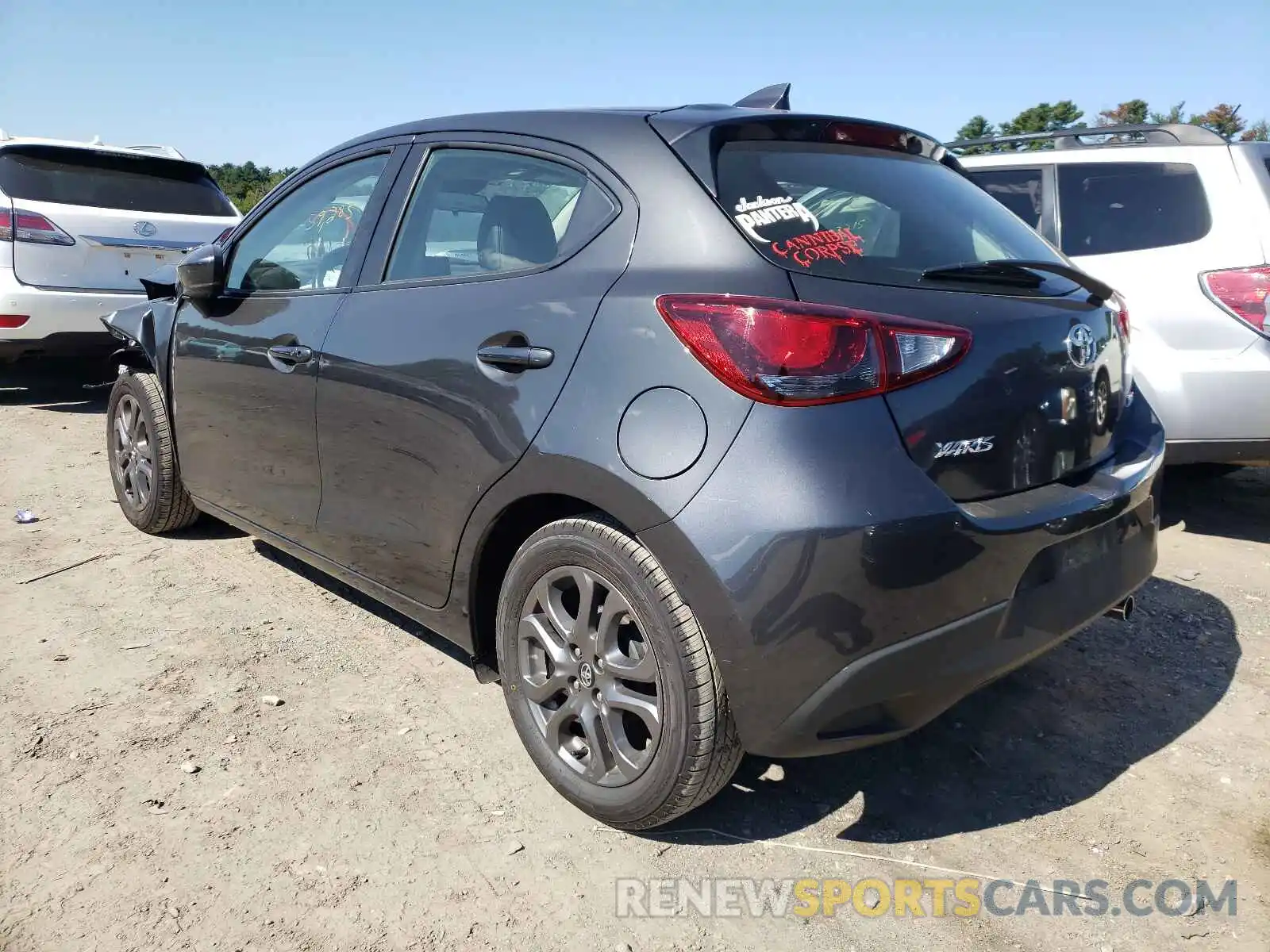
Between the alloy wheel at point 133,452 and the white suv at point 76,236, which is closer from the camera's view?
the alloy wheel at point 133,452

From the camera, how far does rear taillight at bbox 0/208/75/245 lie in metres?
6.42

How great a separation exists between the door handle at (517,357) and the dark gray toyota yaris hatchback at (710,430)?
0.4 inches

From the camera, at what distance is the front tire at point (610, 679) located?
2.12m

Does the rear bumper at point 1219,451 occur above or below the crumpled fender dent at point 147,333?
below

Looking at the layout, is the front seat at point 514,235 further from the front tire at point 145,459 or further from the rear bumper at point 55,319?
the rear bumper at point 55,319

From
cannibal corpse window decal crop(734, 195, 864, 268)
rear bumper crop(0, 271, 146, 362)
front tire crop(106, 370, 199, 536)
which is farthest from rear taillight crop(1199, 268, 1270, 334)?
rear bumper crop(0, 271, 146, 362)

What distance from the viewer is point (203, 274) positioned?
3617 mm

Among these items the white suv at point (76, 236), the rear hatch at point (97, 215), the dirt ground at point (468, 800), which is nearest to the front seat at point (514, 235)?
the dirt ground at point (468, 800)

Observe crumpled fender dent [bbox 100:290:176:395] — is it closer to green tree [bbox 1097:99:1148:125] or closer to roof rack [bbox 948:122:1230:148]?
roof rack [bbox 948:122:1230:148]

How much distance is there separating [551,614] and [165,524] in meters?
2.76

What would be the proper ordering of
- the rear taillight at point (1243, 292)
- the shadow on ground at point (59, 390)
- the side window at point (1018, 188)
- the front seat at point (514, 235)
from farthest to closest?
the shadow on ground at point (59, 390)
the side window at point (1018, 188)
the rear taillight at point (1243, 292)
the front seat at point (514, 235)

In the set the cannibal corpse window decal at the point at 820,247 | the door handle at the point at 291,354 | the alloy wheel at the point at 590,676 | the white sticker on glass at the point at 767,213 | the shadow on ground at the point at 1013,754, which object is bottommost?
the shadow on ground at the point at 1013,754

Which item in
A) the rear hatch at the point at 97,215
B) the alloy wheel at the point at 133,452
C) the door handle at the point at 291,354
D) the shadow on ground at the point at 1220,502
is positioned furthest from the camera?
the rear hatch at the point at 97,215

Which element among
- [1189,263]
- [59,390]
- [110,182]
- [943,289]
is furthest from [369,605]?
[59,390]
